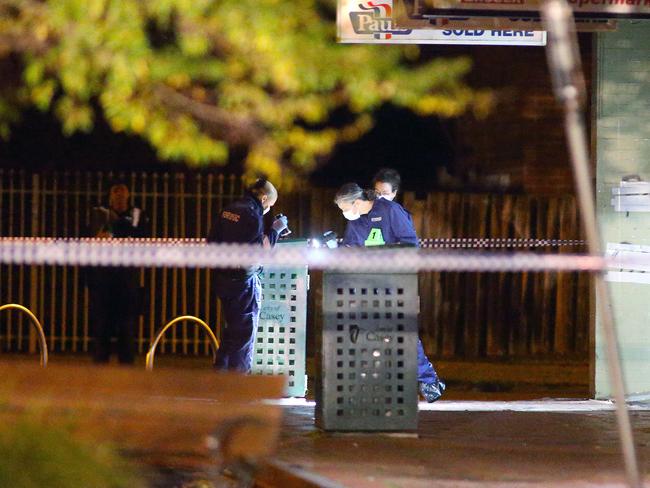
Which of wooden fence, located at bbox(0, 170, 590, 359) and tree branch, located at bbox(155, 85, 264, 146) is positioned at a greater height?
tree branch, located at bbox(155, 85, 264, 146)

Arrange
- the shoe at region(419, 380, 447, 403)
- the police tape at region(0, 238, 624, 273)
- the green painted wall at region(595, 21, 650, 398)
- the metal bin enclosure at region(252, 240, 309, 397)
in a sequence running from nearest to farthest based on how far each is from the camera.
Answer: the police tape at region(0, 238, 624, 273) → the shoe at region(419, 380, 447, 403) → the metal bin enclosure at region(252, 240, 309, 397) → the green painted wall at region(595, 21, 650, 398)

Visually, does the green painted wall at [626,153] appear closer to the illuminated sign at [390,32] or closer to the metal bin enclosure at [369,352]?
the illuminated sign at [390,32]

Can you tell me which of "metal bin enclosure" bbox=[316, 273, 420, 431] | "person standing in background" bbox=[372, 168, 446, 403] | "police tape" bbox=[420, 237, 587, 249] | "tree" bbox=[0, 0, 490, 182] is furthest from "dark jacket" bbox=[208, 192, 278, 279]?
"police tape" bbox=[420, 237, 587, 249]

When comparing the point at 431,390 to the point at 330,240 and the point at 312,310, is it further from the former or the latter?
the point at 312,310

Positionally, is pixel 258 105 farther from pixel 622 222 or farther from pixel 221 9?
pixel 622 222

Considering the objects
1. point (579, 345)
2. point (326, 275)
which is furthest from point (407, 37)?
point (579, 345)

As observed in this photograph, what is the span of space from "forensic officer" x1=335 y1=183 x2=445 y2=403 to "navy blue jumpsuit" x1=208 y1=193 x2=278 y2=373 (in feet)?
2.67

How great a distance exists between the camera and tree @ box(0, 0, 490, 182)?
7.96 meters

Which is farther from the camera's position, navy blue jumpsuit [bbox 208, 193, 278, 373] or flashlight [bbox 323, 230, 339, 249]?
navy blue jumpsuit [bbox 208, 193, 278, 373]

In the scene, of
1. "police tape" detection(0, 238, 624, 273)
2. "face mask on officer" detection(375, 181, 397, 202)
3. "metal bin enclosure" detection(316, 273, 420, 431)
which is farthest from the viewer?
"face mask on officer" detection(375, 181, 397, 202)

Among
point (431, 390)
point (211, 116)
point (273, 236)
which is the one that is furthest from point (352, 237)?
point (211, 116)

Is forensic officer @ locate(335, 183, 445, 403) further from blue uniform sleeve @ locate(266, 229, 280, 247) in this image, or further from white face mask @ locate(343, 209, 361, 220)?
blue uniform sleeve @ locate(266, 229, 280, 247)

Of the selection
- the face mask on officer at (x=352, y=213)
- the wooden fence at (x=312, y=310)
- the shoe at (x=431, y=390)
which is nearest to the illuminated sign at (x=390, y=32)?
the face mask on officer at (x=352, y=213)

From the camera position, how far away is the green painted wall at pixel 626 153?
38.5ft
